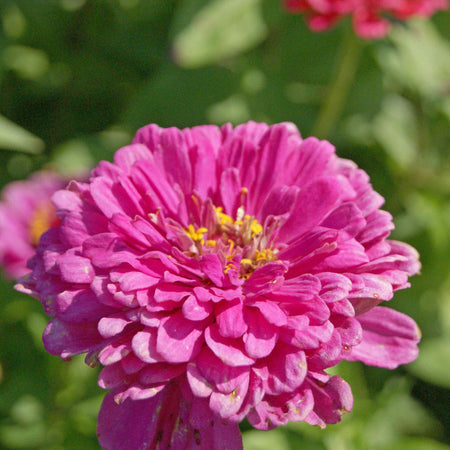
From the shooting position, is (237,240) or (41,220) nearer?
(237,240)

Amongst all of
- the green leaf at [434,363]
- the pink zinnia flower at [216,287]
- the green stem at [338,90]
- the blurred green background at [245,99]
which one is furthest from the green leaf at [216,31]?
the green leaf at [434,363]

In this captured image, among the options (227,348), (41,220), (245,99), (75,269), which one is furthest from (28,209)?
(227,348)

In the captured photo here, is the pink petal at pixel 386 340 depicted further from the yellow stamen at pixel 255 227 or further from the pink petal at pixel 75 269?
the pink petal at pixel 75 269

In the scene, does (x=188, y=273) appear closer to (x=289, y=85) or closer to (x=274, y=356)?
(x=274, y=356)

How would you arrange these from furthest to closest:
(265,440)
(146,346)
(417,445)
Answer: (417,445) → (265,440) → (146,346)

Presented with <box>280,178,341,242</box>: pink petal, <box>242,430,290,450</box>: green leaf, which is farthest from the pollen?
<box>242,430,290,450</box>: green leaf

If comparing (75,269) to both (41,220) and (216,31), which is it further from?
(41,220)
